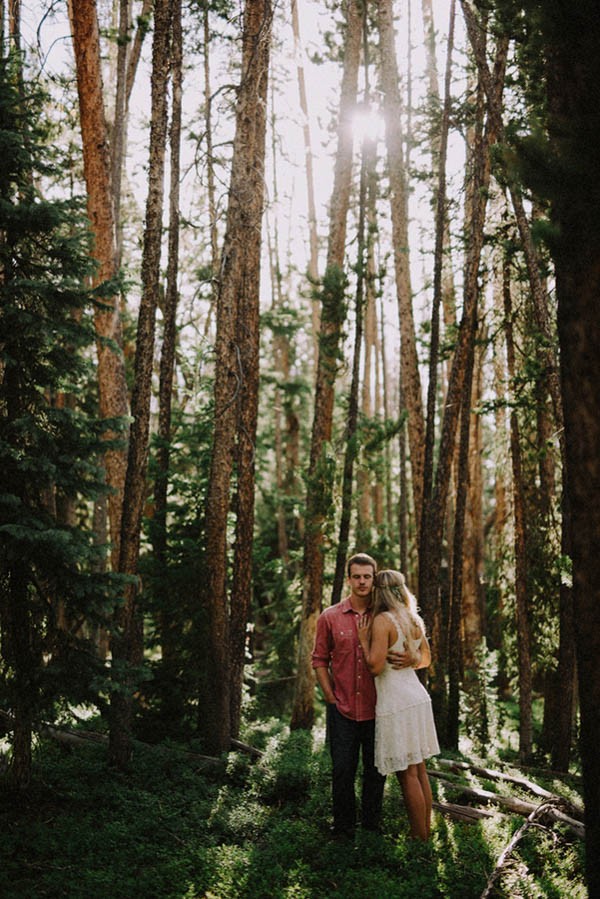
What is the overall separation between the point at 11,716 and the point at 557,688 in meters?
7.59

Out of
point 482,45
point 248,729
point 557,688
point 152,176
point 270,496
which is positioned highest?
point 482,45

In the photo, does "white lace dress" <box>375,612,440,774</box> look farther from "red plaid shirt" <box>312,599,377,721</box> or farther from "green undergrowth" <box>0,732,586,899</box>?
"green undergrowth" <box>0,732,586,899</box>

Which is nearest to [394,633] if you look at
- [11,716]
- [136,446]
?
[11,716]

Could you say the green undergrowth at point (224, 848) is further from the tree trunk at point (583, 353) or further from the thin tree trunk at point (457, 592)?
the thin tree trunk at point (457, 592)

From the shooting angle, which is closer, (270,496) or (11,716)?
(11,716)

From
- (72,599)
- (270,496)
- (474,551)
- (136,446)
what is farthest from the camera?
(270,496)

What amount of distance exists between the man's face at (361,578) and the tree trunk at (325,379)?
247 inches

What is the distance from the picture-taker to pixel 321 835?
5.93m

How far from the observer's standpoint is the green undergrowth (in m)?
4.75

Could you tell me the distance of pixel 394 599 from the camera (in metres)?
5.66

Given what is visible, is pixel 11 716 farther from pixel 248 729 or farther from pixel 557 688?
pixel 557 688

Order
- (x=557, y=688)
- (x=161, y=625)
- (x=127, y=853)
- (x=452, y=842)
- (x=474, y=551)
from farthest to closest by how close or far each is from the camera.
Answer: (x=474, y=551) → (x=161, y=625) → (x=557, y=688) → (x=452, y=842) → (x=127, y=853)

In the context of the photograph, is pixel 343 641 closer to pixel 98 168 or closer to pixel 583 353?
pixel 583 353

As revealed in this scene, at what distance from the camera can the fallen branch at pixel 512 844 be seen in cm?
468
